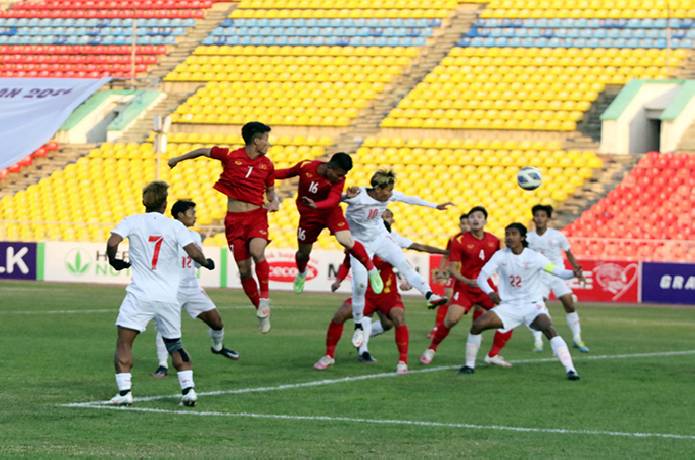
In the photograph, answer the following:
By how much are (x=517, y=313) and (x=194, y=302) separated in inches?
149

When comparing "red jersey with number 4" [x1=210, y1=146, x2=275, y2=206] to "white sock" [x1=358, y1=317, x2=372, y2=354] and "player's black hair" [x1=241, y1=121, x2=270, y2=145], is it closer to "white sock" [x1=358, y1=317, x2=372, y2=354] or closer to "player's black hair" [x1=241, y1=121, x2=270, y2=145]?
"player's black hair" [x1=241, y1=121, x2=270, y2=145]

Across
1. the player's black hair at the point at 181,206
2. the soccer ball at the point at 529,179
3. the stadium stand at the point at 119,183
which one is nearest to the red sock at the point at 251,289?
the player's black hair at the point at 181,206

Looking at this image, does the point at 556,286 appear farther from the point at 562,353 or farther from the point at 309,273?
the point at 309,273

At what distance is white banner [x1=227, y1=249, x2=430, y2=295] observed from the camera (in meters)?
37.2

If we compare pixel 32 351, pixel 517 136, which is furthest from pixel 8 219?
pixel 32 351

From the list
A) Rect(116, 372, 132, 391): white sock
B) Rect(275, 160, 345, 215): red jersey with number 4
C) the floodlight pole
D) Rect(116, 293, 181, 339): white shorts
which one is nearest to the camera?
Rect(116, 293, 181, 339): white shorts

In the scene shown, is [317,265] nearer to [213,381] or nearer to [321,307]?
[321,307]

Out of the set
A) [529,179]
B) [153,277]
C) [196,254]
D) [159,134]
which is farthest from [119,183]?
[196,254]

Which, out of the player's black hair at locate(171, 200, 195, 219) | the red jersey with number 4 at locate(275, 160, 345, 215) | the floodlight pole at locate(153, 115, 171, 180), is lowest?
the player's black hair at locate(171, 200, 195, 219)

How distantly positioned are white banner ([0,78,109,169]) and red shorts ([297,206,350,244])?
95.8 ft

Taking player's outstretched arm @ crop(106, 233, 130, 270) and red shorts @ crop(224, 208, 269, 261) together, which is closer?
player's outstretched arm @ crop(106, 233, 130, 270)

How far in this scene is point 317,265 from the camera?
123 ft

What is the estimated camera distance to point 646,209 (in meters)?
39.4

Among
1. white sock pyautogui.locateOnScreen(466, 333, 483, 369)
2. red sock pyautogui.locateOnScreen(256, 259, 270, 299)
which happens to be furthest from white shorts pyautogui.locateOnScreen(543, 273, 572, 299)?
red sock pyautogui.locateOnScreen(256, 259, 270, 299)
